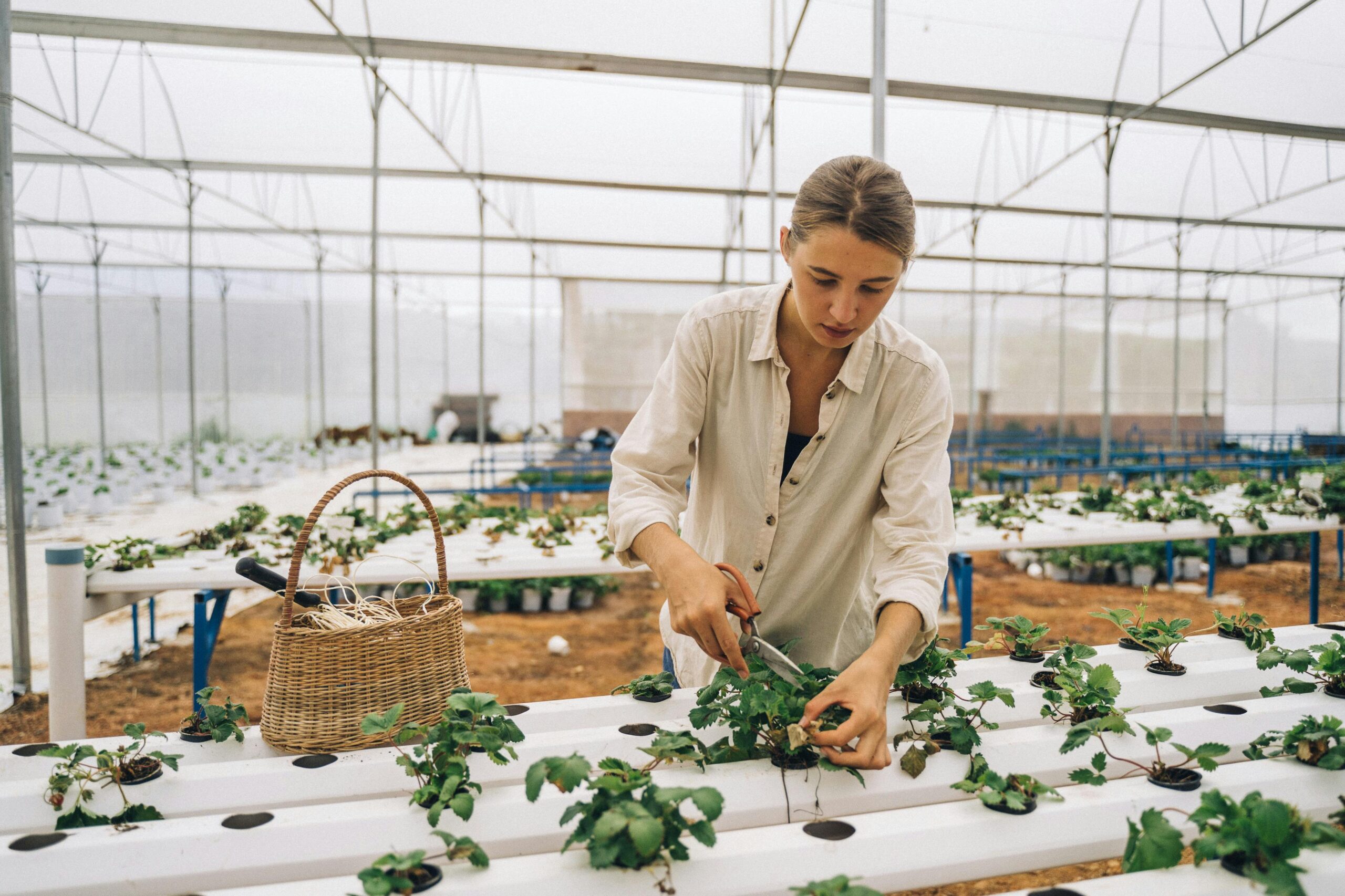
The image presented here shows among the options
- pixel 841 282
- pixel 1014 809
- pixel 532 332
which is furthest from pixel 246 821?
pixel 532 332

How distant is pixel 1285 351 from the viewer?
16281 millimetres

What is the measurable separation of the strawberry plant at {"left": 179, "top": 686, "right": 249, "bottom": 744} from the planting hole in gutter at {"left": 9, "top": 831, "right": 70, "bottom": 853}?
0.26 m

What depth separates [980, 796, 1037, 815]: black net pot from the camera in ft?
2.87

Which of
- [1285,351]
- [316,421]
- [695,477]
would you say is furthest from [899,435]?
[1285,351]

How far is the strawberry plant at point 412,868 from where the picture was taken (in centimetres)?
70

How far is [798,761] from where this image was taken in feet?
3.25

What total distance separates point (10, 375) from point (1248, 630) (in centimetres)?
395

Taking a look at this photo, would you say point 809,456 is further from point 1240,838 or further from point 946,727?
point 1240,838

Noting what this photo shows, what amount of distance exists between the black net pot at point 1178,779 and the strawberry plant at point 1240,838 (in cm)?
13

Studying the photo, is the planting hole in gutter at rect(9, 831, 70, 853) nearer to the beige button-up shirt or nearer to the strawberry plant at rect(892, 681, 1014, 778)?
the beige button-up shirt

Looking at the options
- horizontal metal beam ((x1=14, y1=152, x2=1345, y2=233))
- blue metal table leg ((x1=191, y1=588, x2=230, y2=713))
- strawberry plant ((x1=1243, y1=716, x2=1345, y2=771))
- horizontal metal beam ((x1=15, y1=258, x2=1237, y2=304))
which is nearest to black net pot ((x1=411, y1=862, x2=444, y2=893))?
strawberry plant ((x1=1243, y1=716, x2=1345, y2=771))

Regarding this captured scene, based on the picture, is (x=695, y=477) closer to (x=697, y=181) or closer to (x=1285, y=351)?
(x=697, y=181)

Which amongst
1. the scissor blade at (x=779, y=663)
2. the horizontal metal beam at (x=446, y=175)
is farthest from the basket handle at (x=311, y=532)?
→ the horizontal metal beam at (x=446, y=175)

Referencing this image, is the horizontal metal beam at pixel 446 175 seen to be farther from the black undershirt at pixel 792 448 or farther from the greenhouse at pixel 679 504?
the black undershirt at pixel 792 448
